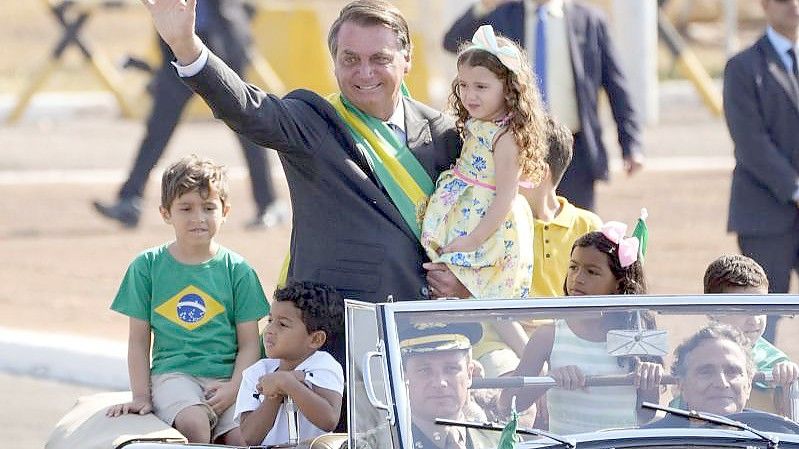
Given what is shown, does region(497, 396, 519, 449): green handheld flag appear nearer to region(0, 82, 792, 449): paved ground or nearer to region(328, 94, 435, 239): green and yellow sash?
region(328, 94, 435, 239): green and yellow sash

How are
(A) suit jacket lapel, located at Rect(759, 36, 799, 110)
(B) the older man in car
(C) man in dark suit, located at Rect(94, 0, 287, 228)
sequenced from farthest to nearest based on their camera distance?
1. (C) man in dark suit, located at Rect(94, 0, 287, 228)
2. (A) suit jacket lapel, located at Rect(759, 36, 799, 110)
3. (B) the older man in car

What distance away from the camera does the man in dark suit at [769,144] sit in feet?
22.6

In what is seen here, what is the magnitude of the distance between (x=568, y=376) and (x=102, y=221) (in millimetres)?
8626

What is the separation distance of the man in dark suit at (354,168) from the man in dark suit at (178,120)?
20.1 ft

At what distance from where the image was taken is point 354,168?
475 centimetres

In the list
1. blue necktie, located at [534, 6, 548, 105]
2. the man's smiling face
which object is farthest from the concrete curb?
the man's smiling face

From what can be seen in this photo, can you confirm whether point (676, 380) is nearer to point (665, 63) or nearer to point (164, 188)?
point (164, 188)

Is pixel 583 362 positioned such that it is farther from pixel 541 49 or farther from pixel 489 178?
pixel 541 49

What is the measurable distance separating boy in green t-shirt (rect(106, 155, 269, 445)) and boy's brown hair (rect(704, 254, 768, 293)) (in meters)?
1.22

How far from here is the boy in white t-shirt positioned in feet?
14.2

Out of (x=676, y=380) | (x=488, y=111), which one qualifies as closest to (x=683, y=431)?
(x=676, y=380)

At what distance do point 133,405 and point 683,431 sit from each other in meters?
1.64

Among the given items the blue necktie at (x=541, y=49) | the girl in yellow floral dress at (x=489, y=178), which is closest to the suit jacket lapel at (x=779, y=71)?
the blue necktie at (x=541, y=49)

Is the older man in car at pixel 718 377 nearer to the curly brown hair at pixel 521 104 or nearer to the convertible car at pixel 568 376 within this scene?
the convertible car at pixel 568 376
